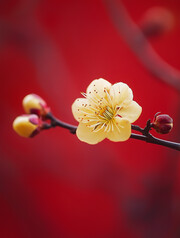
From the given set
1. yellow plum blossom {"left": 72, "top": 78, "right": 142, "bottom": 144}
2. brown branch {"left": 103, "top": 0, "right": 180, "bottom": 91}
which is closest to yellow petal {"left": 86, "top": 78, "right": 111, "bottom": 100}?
yellow plum blossom {"left": 72, "top": 78, "right": 142, "bottom": 144}

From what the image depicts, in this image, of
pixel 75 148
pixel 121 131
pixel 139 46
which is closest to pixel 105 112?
pixel 121 131

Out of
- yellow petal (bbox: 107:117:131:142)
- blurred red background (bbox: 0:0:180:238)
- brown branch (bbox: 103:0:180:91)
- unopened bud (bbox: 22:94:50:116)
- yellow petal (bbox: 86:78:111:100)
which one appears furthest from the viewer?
blurred red background (bbox: 0:0:180:238)

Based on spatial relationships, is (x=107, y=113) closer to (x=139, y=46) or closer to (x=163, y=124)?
(x=163, y=124)

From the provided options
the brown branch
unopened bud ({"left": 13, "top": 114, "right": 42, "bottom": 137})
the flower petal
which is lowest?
the flower petal

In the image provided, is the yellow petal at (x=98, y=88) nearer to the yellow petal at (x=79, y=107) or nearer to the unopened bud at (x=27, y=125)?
the yellow petal at (x=79, y=107)

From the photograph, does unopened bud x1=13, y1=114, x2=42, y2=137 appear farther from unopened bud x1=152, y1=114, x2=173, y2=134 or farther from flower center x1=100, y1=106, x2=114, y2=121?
unopened bud x1=152, y1=114, x2=173, y2=134

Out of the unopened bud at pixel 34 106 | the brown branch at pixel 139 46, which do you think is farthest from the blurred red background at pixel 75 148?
the unopened bud at pixel 34 106

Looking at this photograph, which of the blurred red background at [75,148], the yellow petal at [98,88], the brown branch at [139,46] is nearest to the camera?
the yellow petal at [98,88]
